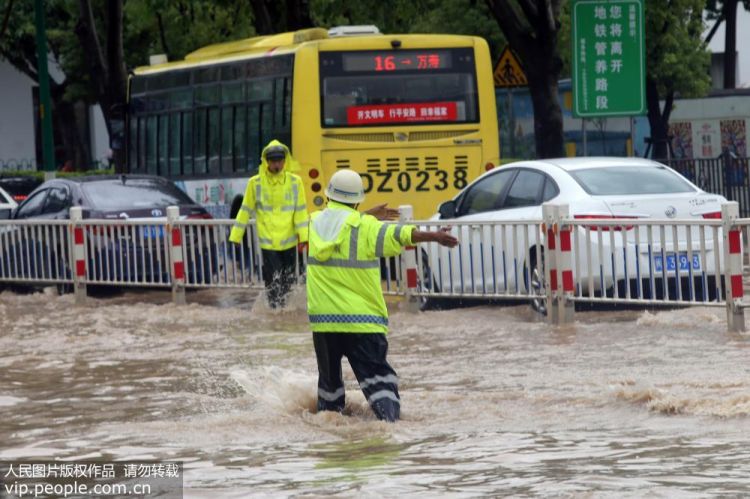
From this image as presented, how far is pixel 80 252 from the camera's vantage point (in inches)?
795

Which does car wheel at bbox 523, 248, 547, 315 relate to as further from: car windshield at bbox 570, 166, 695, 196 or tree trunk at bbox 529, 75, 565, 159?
tree trunk at bbox 529, 75, 565, 159

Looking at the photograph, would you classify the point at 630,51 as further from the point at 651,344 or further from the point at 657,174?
the point at 651,344

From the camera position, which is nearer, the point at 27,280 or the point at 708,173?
the point at 27,280

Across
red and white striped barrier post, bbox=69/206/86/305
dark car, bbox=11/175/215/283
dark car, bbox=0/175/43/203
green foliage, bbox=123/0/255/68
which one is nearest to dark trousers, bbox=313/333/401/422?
dark car, bbox=11/175/215/283

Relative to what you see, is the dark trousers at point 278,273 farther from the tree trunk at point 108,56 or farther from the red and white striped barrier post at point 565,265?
the tree trunk at point 108,56

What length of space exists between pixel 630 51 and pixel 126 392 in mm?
13262

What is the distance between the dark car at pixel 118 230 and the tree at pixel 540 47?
22.5 feet

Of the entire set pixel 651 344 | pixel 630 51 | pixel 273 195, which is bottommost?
pixel 651 344

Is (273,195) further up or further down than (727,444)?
further up

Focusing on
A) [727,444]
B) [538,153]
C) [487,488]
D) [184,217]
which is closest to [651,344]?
[727,444]

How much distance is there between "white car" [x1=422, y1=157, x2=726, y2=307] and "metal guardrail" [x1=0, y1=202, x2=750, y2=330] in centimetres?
1

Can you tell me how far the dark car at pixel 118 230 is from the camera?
19.4 meters

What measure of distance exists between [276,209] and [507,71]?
10306 mm

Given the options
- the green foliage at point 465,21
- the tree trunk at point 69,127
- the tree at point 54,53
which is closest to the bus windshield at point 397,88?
the green foliage at point 465,21
